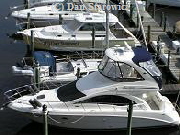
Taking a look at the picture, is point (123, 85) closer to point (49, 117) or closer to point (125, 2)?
point (49, 117)

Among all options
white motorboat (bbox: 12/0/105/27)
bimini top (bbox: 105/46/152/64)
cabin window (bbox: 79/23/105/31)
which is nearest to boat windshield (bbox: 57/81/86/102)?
bimini top (bbox: 105/46/152/64)

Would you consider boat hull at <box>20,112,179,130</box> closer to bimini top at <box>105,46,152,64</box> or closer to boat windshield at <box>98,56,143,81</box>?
boat windshield at <box>98,56,143,81</box>

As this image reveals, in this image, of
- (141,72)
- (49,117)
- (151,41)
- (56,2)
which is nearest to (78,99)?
(49,117)

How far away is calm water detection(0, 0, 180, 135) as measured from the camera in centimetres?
1886

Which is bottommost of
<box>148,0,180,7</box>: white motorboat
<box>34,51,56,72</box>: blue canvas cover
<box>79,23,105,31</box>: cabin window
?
<box>34,51,56,72</box>: blue canvas cover

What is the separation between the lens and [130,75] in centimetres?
1881

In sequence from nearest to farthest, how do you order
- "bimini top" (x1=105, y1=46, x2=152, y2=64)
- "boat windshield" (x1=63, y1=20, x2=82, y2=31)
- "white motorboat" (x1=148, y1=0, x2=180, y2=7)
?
"bimini top" (x1=105, y1=46, x2=152, y2=64) → "boat windshield" (x1=63, y1=20, x2=82, y2=31) → "white motorboat" (x1=148, y1=0, x2=180, y2=7)

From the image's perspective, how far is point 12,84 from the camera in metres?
23.9

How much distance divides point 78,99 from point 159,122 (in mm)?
3507

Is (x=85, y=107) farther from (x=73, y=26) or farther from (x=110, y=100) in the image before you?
(x=73, y=26)

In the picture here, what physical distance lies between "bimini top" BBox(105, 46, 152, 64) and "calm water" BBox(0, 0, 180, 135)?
3.00 meters

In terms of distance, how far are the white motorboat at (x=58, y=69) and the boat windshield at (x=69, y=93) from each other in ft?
8.68

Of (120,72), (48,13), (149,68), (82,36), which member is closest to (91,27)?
(82,36)

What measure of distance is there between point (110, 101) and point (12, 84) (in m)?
7.44
